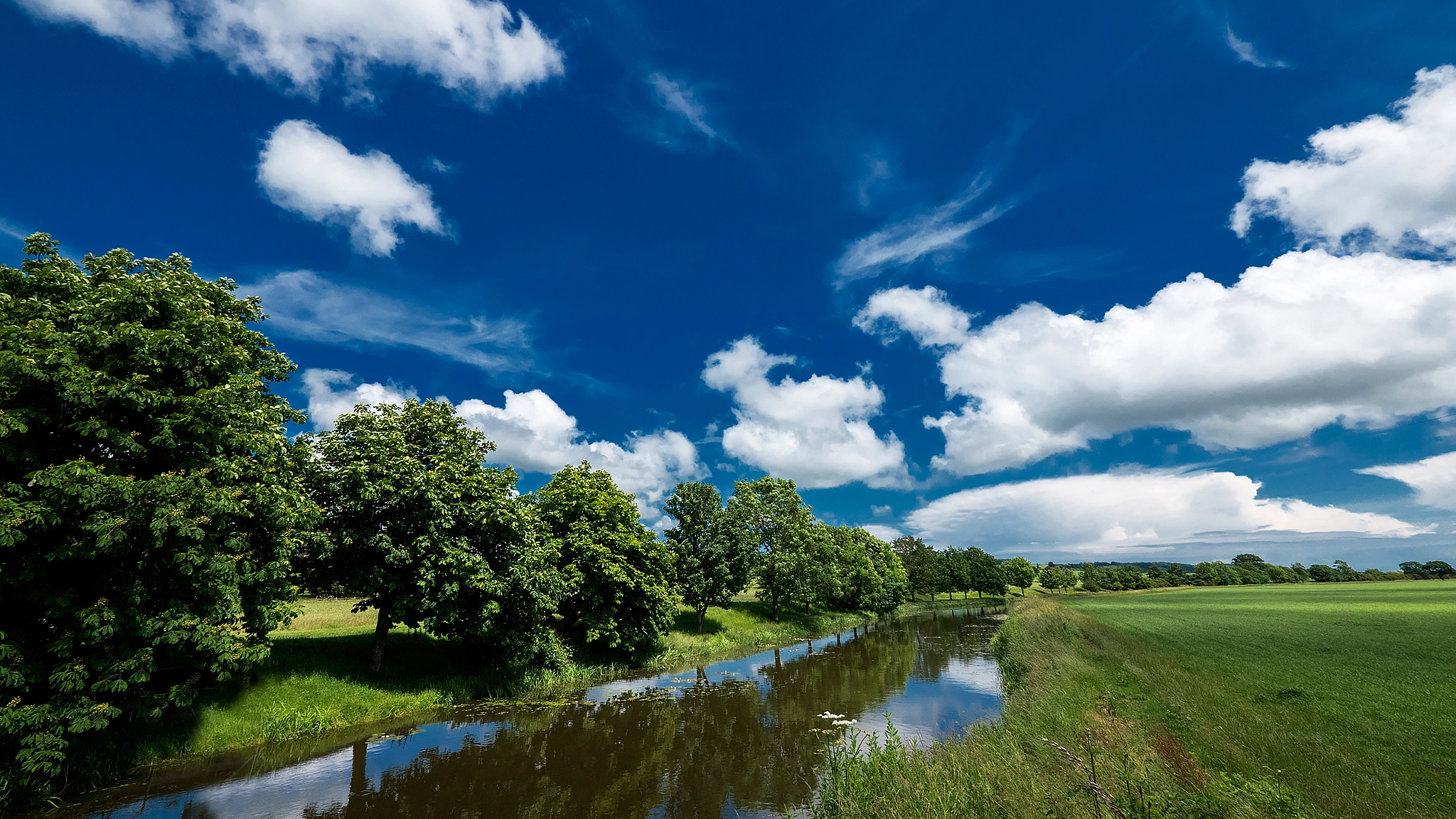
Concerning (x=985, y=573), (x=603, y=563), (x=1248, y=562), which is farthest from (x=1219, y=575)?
(x=603, y=563)

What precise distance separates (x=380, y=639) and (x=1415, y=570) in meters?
271

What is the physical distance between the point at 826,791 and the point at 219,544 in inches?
851

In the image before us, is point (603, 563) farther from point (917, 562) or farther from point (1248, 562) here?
point (1248, 562)

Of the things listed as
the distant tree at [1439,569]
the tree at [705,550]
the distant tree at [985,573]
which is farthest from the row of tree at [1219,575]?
the tree at [705,550]

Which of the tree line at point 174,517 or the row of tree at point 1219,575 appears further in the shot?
the row of tree at point 1219,575

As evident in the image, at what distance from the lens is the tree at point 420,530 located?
1030 inches

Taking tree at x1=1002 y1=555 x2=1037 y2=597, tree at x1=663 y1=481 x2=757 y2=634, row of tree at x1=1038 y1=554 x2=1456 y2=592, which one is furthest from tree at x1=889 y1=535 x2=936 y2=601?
tree at x1=663 y1=481 x2=757 y2=634

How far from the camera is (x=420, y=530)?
27.8 m

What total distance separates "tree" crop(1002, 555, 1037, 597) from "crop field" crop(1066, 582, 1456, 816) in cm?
10684

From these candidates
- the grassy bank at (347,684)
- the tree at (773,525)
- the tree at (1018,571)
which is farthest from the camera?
the tree at (1018,571)

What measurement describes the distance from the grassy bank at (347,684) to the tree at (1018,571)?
141127 mm

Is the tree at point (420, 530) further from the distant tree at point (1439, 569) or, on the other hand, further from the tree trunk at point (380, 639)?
the distant tree at point (1439, 569)

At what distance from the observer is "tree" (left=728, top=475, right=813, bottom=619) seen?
197 ft

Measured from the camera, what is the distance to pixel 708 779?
18.5 meters
